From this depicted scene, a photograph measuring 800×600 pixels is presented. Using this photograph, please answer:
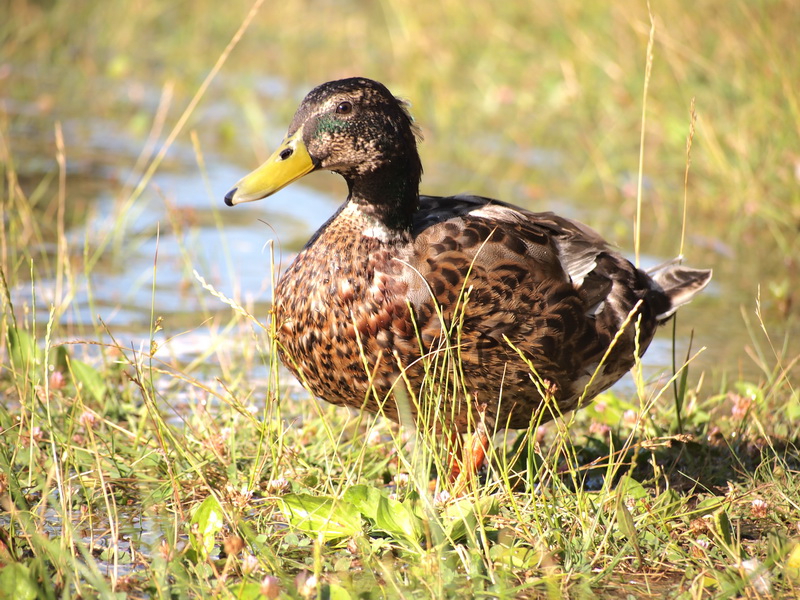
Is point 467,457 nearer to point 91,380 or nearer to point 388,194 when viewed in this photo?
point 388,194

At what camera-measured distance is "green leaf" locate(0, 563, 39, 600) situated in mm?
2178

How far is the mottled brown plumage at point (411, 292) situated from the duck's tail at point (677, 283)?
39cm

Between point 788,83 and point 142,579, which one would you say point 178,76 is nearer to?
point 788,83

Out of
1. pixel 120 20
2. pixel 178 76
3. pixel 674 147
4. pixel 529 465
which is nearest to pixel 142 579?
pixel 529 465

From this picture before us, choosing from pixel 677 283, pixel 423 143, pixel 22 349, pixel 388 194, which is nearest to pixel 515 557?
A: pixel 388 194

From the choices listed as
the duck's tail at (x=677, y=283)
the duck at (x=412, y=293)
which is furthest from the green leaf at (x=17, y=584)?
the duck's tail at (x=677, y=283)

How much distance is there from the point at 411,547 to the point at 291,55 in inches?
332

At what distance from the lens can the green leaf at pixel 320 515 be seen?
8.52 feet

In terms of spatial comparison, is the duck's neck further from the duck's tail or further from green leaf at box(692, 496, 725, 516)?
green leaf at box(692, 496, 725, 516)

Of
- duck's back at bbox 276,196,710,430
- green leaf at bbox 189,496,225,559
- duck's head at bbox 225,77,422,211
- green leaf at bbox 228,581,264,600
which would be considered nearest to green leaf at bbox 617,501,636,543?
duck's back at bbox 276,196,710,430

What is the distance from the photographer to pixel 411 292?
283 cm

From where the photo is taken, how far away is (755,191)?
5.58m

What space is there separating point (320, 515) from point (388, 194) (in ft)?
3.19

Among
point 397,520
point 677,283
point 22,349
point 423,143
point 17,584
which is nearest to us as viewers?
point 17,584
